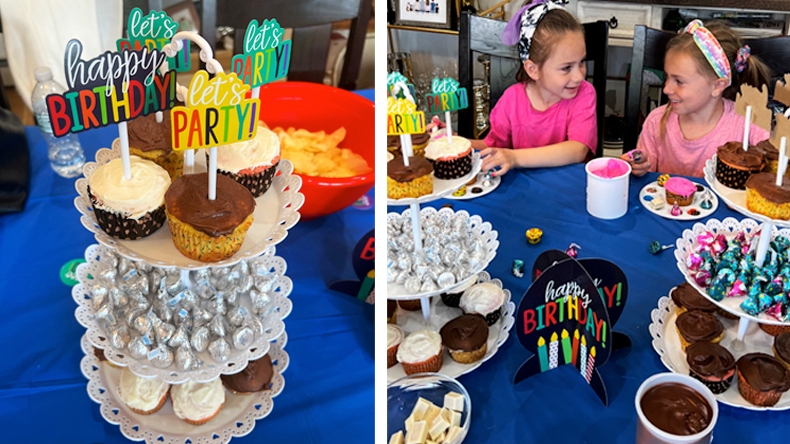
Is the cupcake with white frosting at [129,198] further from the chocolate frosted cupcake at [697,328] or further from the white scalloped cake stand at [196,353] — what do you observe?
the chocolate frosted cupcake at [697,328]

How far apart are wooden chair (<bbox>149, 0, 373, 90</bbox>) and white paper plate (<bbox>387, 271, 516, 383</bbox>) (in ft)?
3.34

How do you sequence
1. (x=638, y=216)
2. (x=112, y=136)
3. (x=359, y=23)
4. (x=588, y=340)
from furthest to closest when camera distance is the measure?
(x=359, y=23) → (x=112, y=136) → (x=638, y=216) → (x=588, y=340)

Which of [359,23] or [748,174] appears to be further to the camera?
[359,23]

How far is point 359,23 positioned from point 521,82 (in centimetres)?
52

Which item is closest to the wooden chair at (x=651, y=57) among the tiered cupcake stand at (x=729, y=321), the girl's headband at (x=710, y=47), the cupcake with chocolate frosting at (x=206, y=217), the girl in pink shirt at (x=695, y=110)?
the girl in pink shirt at (x=695, y=110)

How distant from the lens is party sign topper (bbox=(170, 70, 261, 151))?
651 mm

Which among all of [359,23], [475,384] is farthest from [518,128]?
[475,384]

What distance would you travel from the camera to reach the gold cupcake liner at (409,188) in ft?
3.15

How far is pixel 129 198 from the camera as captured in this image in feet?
2.64

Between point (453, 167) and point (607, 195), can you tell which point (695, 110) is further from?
point (453, 167)

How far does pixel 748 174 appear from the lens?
1.00m

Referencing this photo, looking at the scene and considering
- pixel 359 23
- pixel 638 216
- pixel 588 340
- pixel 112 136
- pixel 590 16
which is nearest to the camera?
pixel 588 340

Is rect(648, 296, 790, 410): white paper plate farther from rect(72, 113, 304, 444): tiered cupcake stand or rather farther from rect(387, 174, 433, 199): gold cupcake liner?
rect(72, 113, 304, 444): tiered cupcake stand

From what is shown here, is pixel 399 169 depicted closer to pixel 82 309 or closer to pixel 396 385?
pixel 396 385
